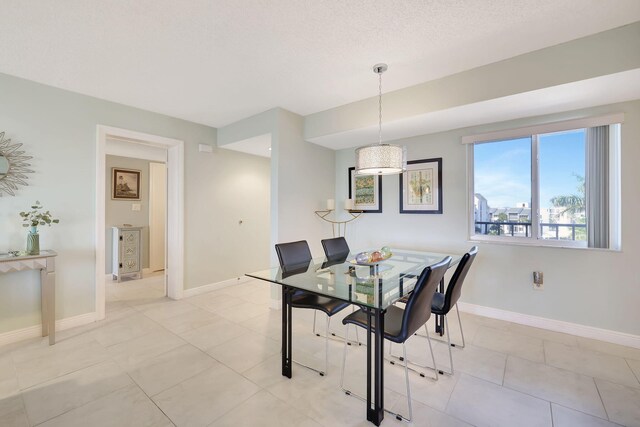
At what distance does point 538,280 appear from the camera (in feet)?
9.30

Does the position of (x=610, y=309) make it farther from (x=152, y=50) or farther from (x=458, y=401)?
(x=152, y=50)

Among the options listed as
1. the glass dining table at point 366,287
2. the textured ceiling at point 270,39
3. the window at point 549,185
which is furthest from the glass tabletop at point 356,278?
the textured ceiling at point 270,39

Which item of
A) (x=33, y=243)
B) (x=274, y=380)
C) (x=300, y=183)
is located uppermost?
(x=300, y=183)

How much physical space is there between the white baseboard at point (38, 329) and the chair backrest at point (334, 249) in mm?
2649

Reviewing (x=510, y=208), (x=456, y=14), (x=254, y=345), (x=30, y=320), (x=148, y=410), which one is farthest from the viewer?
(x=510, y=208)

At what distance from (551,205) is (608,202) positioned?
1.35 ft

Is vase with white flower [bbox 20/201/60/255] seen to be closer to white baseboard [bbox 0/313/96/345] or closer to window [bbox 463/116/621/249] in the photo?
white baseboard [bbox 0/313/96/345]

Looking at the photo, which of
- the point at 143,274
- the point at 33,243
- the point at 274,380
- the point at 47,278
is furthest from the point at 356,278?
the point at 143,274

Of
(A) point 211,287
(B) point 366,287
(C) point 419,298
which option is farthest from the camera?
(A) point 211,287

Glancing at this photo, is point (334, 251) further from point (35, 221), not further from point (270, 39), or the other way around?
point (35, 221)

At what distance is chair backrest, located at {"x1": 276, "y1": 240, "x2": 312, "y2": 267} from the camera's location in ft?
8.30

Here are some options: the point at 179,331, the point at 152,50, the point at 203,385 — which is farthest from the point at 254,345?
the point at 152,50

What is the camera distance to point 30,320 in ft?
8.63

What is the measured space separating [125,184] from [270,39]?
172 inches
